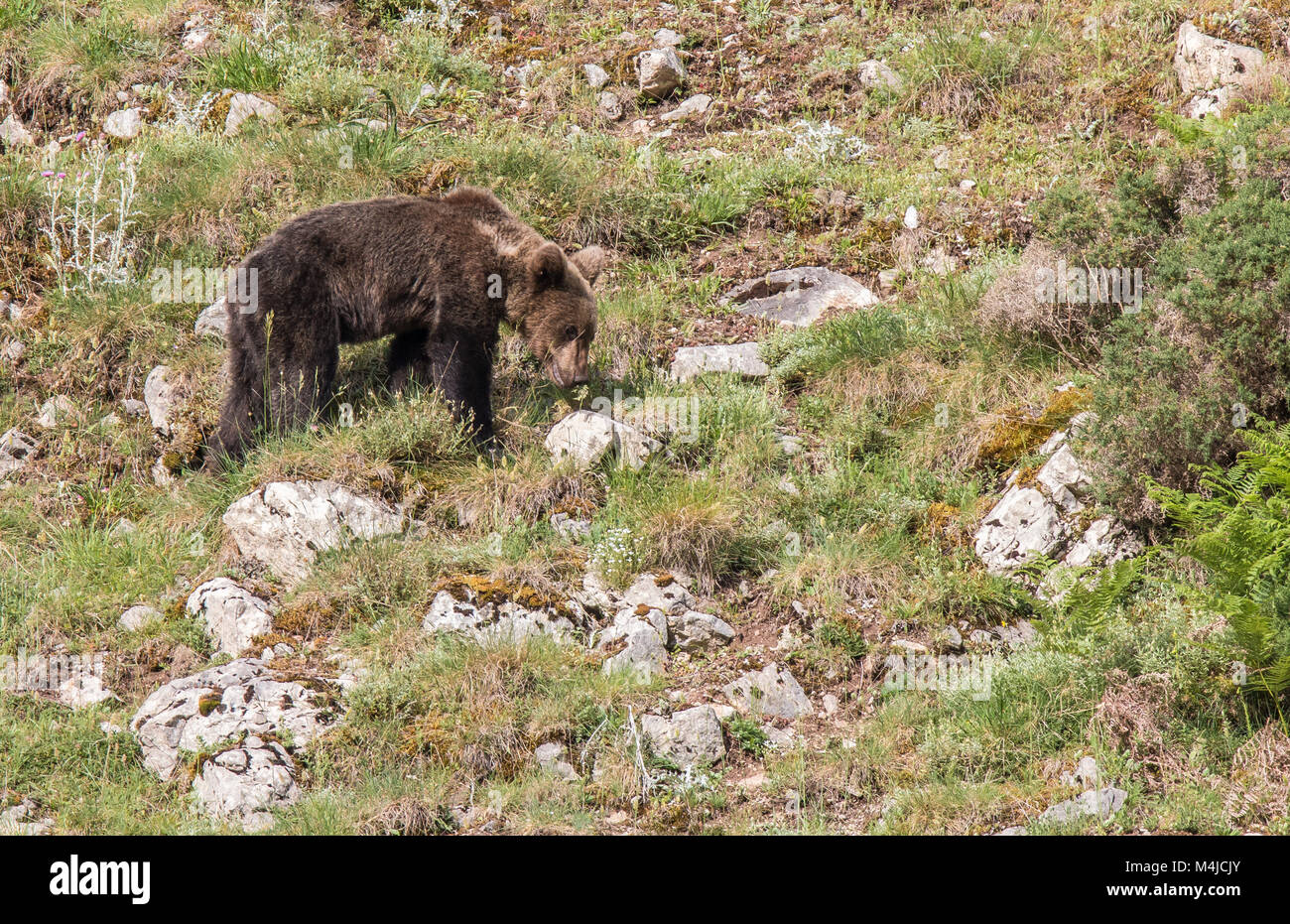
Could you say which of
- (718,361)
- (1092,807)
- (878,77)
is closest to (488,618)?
(718,361)

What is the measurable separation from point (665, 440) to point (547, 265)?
151cm

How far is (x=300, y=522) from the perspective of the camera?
745cm

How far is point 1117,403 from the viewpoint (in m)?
7.00

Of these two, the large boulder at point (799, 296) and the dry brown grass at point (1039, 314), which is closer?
the dry brown grass at point (1039, 314)

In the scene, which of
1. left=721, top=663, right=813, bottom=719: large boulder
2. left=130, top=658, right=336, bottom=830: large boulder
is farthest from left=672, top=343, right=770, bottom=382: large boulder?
left=130, top=658, right=336, bottom=830: large boulder

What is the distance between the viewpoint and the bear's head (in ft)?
28.7

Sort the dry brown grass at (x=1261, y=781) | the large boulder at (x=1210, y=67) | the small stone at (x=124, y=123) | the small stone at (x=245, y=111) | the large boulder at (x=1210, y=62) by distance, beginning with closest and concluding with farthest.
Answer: the dry brown grass at (x=1261, y=781) < the large boulder at (x=1210, y=67) < the large boulder at (x=1210, y=62) < the small stone at (x=245, y=111) < the small stone at (x=124, y=123)

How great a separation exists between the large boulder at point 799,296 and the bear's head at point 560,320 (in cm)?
149

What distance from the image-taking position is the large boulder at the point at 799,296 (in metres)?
9.55

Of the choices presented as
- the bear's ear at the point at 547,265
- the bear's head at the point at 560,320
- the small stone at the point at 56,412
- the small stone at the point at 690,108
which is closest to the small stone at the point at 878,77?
the small stone at the point at 690,108

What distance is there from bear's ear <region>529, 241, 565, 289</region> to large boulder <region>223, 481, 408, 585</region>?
6.84ft

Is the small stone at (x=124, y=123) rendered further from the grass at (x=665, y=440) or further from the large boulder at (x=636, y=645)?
the large boulder at (x=636, y=645)

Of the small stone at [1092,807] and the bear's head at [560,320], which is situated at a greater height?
the bear's head at [560,320]

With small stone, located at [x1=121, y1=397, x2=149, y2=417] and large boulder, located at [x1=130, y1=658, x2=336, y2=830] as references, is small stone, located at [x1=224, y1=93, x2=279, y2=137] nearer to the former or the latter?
small stone, located at [x1=121, y1=397, x2=149, y2=417]
